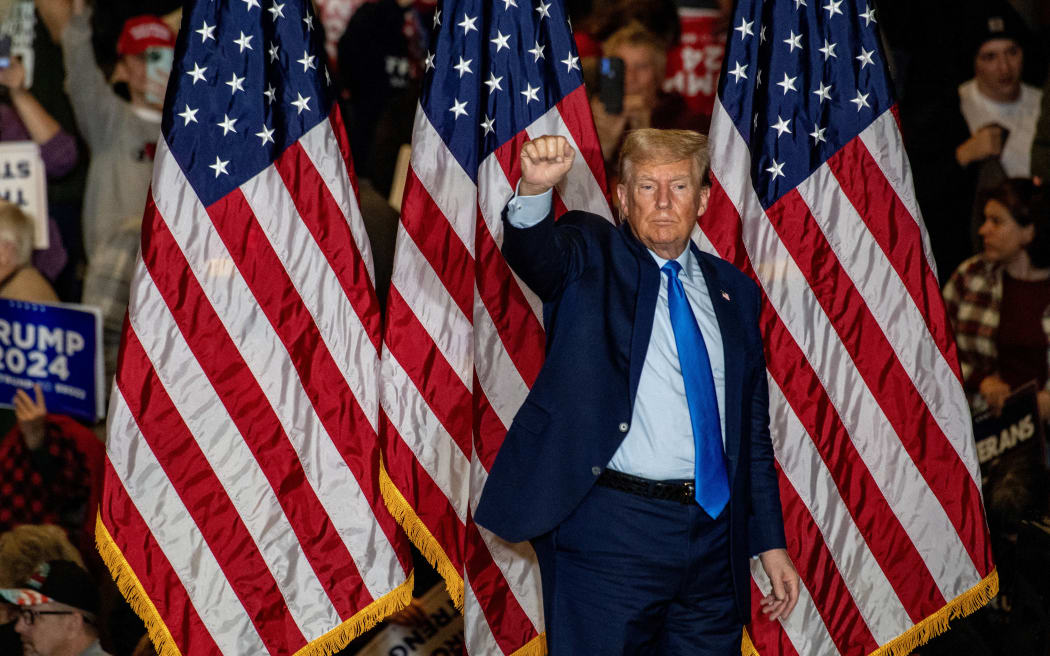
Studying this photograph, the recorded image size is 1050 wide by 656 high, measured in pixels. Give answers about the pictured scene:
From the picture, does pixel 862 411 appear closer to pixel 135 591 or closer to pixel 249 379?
pixel 249 379

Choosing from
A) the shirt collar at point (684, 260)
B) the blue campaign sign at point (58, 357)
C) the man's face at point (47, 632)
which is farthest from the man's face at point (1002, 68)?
the man's face at point (47, 632)

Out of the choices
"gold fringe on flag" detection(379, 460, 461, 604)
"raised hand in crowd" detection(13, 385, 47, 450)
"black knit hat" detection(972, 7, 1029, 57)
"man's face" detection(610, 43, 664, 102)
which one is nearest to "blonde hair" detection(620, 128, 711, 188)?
"gold fringe on flag" detection(379, 460, 461, 604)

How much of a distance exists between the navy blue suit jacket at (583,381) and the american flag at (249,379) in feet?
2.89

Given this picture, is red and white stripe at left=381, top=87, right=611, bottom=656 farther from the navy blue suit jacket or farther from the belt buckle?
the belt buckle

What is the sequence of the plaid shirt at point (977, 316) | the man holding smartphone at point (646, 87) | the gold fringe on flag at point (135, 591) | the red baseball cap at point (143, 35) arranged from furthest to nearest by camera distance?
the red baseball cap at point (143, 35) < the plaid shirt at point (977, 316) < the man holding smartphone at point (646, 87) < the gold fringe on flag at point (135, 591)

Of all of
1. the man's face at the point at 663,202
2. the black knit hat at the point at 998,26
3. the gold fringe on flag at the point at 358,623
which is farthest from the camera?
the black knit hat at the point at 998,26

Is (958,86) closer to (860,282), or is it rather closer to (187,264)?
(860,282)

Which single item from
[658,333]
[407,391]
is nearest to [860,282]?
[658,333]

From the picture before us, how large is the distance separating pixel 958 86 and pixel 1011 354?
1.55 m

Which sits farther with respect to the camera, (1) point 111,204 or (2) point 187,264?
(1) point 111,204

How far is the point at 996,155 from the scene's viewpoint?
5.71 meters

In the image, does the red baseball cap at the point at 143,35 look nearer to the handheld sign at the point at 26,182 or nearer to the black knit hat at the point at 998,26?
the handheld sign at the point at 26,182

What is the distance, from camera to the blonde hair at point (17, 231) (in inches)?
209

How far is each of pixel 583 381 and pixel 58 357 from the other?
3044 mm
